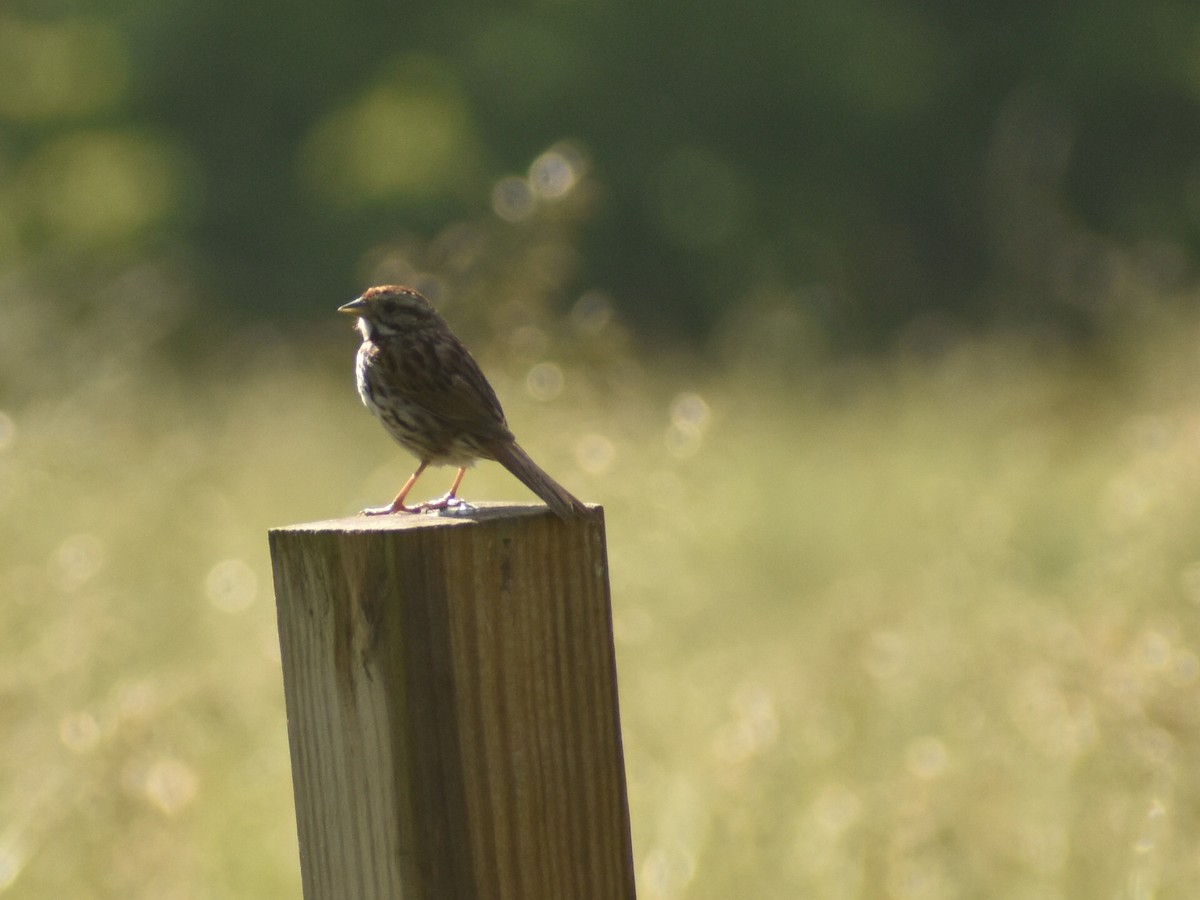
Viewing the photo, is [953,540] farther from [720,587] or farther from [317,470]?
[317,470]

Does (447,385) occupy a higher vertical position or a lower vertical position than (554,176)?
lower

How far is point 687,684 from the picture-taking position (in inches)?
181

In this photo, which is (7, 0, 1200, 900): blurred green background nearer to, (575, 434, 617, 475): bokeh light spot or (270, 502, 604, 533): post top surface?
(575, 434, 617, 475): bokeh light spot

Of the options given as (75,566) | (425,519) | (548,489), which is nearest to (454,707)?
(425,519)

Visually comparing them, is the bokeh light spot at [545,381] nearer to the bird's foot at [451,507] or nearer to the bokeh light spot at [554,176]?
the bokeh light spot at [554,176]

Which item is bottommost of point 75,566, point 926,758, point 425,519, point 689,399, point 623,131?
point 926,758

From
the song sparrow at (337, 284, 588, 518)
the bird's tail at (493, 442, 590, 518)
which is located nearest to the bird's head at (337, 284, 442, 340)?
the song sparrow at (337, 284, 588, 518)

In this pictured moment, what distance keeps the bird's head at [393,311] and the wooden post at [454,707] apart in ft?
5.03

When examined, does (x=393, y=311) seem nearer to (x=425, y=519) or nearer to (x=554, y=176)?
(x=554, y=176)

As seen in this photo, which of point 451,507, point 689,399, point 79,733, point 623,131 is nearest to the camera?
point 451,507

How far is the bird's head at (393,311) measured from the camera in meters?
3.46

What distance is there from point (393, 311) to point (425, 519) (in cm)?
162

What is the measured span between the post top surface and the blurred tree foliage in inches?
615

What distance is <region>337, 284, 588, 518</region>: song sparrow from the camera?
3.08 metres
